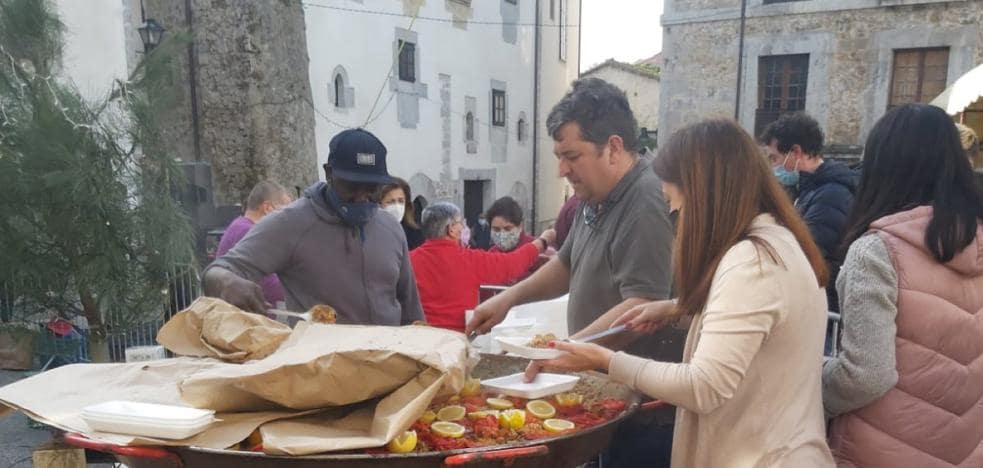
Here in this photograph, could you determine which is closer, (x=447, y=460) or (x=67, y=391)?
(x=447, y=460)

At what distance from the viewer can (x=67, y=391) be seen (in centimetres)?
160

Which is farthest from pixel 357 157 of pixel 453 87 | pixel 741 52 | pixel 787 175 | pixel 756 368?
pixel 741 52

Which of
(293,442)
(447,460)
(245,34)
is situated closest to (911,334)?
(447,460)

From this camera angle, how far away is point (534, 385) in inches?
71.5

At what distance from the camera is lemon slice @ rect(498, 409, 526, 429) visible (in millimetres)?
1608

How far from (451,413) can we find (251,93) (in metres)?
7.49

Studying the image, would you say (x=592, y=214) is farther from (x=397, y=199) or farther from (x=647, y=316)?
(x=397, y=199)

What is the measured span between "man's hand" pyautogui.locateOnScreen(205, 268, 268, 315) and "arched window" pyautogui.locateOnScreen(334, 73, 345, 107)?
9.59 m

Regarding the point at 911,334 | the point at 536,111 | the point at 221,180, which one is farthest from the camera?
the point at 536,111

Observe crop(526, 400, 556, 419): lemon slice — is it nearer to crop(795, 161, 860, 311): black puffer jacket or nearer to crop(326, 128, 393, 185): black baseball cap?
crop(326, 128, 393, 185): black baseball cap

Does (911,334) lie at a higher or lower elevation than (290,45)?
lower

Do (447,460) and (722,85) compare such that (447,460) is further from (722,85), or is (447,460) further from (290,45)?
(722,85)

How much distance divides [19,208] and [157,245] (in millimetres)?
688

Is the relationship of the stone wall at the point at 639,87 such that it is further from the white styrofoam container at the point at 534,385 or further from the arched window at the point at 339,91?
the white styrofoam container at the point at 534,385
